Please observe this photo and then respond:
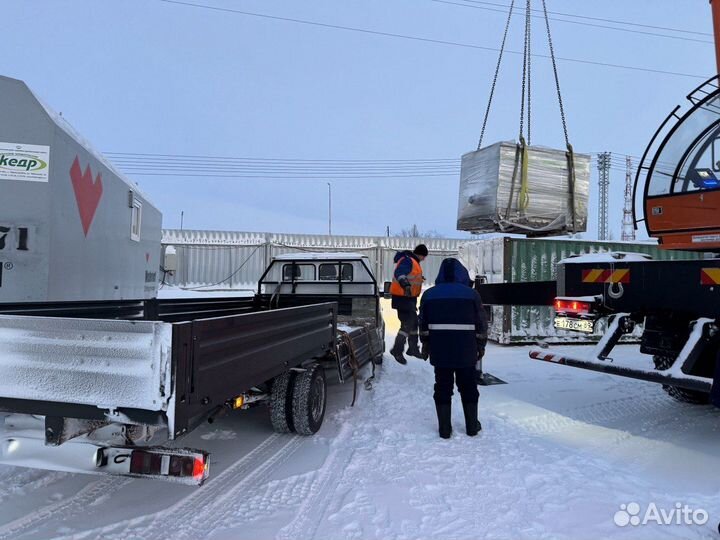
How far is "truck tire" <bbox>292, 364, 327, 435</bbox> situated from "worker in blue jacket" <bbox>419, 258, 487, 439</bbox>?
3.53ft

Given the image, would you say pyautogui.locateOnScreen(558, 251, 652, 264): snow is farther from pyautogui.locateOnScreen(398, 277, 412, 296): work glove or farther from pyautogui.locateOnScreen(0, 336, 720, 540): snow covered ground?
pyautogui.locateOnScreen(398, 277, 412, 296): work glove

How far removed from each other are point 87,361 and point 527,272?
9410 mm

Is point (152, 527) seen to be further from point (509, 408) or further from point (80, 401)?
point (509, 408)

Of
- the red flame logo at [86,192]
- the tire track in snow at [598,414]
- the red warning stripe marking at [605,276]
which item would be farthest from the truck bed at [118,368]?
the red warning stripe marking at [605,276]

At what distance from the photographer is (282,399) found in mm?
4207

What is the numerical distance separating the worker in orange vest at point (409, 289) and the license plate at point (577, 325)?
2.21 meters

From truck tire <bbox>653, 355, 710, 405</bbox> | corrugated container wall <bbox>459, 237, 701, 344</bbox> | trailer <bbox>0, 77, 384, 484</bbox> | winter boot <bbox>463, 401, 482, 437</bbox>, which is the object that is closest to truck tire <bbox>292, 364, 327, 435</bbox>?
trailer <bbox>0, 77, 384, 484</bbox>

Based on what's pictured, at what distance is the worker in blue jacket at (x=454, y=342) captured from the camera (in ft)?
14.4

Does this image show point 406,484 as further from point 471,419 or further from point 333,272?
point 333,272

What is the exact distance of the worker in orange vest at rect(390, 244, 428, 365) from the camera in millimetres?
7070

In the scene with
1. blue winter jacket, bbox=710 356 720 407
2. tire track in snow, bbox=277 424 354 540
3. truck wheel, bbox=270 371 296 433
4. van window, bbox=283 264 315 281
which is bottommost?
tire track in snow, bbox=277 424 354 540

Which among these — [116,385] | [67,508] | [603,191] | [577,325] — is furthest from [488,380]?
[603,191]

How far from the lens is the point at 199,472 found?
2.54 metres

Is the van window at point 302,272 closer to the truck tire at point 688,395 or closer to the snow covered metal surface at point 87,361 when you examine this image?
the truck tire at point 688,395
